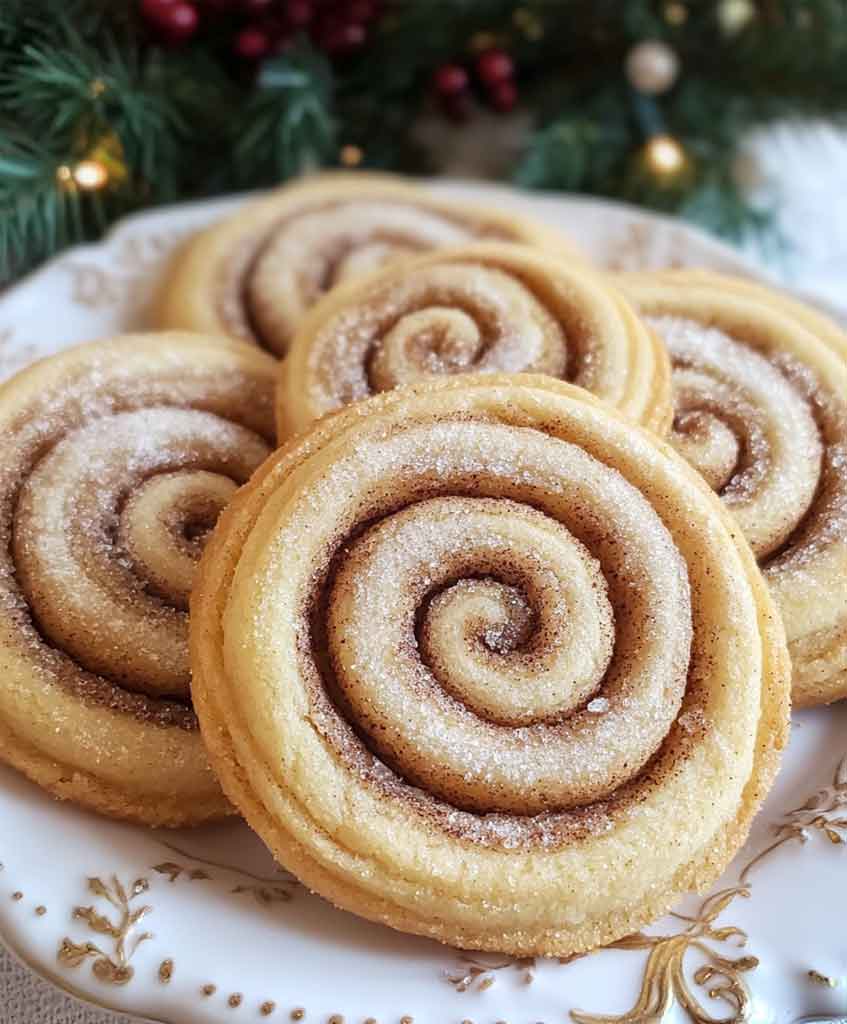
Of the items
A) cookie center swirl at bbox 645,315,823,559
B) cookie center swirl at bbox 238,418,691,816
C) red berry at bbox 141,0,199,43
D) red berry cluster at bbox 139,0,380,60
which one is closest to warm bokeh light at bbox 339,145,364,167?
red berry cluster at bbox 139,0,380,60

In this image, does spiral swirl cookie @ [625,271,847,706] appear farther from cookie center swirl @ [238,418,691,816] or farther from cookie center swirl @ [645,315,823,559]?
cookie center swirl @ [238,418,691,816]

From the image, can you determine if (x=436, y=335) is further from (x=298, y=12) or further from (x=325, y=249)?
(x=298, y=12)

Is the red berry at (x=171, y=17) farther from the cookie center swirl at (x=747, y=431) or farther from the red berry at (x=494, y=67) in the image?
the cookie center swirl at (x=747, y=431)

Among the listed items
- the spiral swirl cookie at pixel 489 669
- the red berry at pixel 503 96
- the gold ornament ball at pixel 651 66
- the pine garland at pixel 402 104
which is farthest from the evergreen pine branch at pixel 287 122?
the spiral swirl cookie at pixel 489 669

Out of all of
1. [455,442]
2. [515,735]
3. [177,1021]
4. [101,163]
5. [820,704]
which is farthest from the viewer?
[101,163]

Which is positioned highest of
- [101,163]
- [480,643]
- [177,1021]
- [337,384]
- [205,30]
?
[205,30]

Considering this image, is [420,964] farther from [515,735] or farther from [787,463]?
[787,463]

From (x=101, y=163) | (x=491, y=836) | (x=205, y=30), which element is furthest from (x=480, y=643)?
(x=205, y=30)
